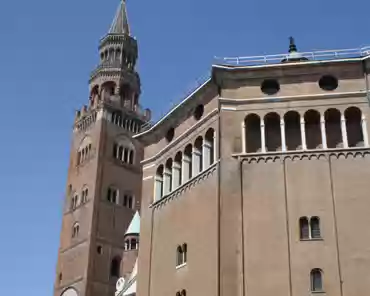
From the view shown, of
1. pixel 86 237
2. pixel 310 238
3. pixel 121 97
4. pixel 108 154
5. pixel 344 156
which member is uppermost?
pixel 121 97

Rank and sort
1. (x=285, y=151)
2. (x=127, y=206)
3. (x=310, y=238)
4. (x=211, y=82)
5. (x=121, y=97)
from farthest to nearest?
(x=121, y=97) < (x=127, y=206) < (x=211, y=82) < (x=285, y=151) < (x=310, y=238)

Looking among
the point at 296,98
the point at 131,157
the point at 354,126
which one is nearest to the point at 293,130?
the point at 296,98

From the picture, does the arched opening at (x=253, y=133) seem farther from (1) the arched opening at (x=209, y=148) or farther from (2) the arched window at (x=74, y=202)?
(2) the arched window at (x=74, y=202)

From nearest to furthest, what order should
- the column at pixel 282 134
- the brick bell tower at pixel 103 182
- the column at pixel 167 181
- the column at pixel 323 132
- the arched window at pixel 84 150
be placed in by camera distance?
the column at pixel 323 132 → the column at pixel 282 134 → the column at pixel 167 181 → the brick bell tower at pixel 103 182 → the arched window at pixel 84 150

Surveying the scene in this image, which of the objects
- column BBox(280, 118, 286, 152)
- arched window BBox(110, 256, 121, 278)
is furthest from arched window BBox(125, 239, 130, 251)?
column BBox(280, 118, 286, 152)

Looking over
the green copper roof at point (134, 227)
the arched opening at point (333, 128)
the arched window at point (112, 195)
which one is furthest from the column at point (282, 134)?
the arched window at point (112, 195)

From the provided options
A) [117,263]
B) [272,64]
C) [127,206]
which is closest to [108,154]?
[127,206]

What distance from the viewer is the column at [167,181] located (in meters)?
28.3

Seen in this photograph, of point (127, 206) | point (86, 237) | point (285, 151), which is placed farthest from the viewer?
point (127, 206)

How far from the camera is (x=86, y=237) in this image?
199ft

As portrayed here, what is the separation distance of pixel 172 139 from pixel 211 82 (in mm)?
3507

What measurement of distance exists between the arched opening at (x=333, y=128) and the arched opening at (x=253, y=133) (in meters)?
2.56

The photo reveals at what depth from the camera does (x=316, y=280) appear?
22609 mm

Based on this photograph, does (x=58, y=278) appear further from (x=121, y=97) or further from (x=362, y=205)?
(x=362, y=205)
